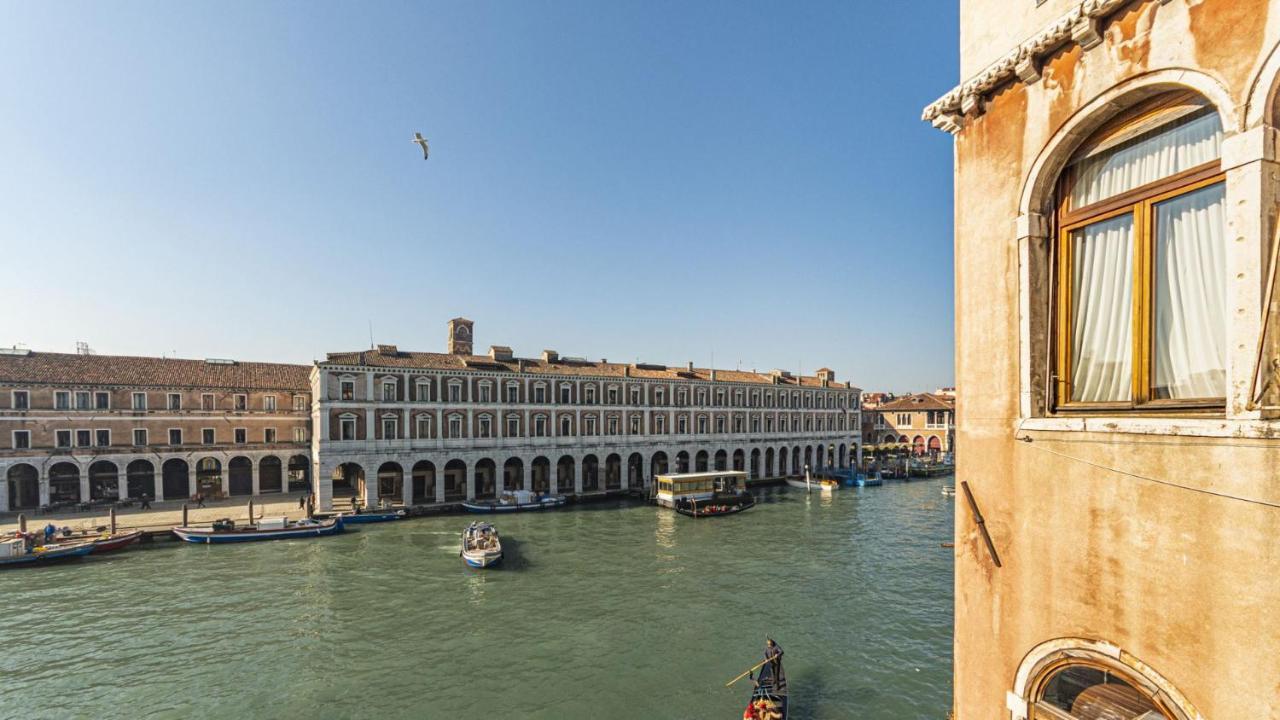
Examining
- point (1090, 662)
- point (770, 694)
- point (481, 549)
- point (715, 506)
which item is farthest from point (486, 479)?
point (1090, 662)

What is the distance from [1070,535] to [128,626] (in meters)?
26.0

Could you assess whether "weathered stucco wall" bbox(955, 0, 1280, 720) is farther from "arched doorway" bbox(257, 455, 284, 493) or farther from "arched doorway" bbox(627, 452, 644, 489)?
"arched doorway" bbox(257, 455, 284, 493)

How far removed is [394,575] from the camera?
78.1 feet

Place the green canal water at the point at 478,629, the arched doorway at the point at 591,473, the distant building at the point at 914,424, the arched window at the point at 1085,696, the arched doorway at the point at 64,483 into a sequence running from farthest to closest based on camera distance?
1. the distant building at the point at 914,424
2. the arched doorway at the point at 591,473
3. the arched doorway at the point at 64,483
4. the green canal water at the point at 478,629
5. the arched window at the point at 1085,696

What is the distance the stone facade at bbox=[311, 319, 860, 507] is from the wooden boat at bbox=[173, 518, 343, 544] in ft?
14.8

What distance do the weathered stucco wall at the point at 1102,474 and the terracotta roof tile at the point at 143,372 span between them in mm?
49044

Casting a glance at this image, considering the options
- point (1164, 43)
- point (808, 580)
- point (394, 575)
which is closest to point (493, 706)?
point (394, 575)

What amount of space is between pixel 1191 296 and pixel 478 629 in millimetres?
19416

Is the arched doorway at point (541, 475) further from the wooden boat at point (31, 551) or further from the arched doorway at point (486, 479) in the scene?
the wooden boat at point (31, 551)

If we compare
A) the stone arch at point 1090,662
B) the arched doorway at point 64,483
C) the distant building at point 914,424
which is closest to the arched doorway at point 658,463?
the arched doorway at point 64,483

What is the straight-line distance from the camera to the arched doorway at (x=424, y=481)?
1505 inches

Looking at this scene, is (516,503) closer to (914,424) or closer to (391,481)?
(391,481)

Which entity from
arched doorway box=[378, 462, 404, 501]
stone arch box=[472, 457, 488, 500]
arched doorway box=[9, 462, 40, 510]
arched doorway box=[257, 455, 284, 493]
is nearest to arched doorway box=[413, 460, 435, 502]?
arched doorway box=[378, 462, 404, 501]

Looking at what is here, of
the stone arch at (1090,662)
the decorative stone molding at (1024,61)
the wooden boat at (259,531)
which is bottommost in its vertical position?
the wooden boat at (259,531)
